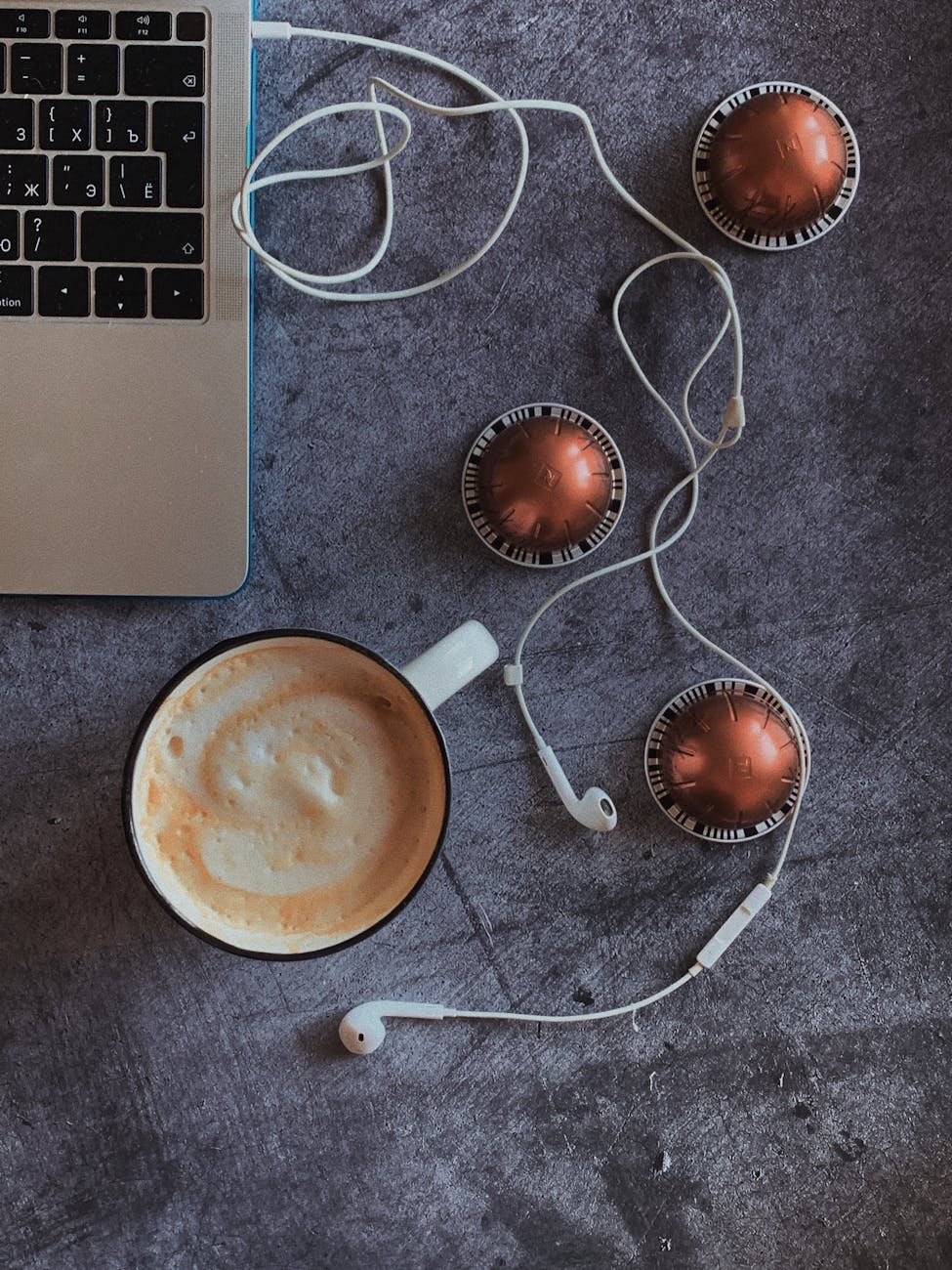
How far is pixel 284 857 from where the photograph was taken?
60cm

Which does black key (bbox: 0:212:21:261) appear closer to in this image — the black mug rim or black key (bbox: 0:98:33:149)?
black key (bbox: 0:98:33:149)

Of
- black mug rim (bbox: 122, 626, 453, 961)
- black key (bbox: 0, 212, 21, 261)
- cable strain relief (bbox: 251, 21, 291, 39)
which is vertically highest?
cable strain relief (bbox: 251, 21, 291, 39)

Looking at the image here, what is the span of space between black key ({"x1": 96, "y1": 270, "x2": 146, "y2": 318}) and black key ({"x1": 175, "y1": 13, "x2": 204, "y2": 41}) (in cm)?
14

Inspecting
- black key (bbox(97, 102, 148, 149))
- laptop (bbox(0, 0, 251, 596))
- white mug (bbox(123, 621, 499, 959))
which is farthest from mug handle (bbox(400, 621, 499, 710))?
black key (bbox(97, 102, 148, 149))

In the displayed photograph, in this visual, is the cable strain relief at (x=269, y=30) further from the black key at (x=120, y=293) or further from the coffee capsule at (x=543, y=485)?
the coffee capsule at (x=543, y=485)

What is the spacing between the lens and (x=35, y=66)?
0.60 m

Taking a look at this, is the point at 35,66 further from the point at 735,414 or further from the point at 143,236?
the point at 735,414

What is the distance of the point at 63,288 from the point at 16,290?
3cm

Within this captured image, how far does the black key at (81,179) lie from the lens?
1.97ft

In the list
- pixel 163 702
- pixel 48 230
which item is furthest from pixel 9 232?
pixel 163 702

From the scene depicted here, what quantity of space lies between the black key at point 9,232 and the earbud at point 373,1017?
0.54 metres

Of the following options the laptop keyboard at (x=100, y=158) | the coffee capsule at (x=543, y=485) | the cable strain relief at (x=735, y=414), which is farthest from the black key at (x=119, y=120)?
the cable strain relief at (x=735, y=414)

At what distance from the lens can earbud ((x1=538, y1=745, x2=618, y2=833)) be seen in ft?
2.17

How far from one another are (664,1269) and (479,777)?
1.22ft
